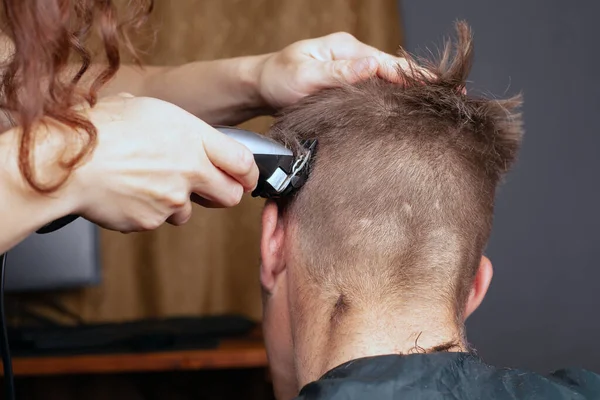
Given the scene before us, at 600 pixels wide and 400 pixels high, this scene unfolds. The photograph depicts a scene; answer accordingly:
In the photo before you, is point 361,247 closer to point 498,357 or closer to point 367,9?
point 498,357

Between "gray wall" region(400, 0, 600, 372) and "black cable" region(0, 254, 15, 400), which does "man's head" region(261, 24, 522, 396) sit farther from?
"gray wall" region(400, 0, 600, 372)

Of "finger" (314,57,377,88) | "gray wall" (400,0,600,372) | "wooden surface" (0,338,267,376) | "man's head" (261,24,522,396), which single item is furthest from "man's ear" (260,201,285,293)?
"gray wall" (400,0,600,372)

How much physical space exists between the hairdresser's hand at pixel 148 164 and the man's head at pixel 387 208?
148 mm

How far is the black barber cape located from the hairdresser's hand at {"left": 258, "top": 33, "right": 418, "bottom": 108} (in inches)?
17.1

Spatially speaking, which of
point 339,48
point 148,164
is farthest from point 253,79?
point 148,164

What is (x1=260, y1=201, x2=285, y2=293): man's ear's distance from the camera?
1148mm

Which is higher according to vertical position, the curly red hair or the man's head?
the curly red hair

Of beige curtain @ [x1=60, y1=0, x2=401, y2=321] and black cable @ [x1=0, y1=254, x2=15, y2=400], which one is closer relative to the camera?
black cable @ [x1=0, y1=254, x2=15, y2=400]

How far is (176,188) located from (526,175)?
75.8 inches

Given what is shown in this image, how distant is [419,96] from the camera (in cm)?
114

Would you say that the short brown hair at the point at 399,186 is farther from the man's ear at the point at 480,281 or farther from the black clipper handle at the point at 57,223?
the black clipper handle at the point at 57,223

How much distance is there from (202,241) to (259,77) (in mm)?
1629

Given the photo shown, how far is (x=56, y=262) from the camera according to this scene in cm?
271

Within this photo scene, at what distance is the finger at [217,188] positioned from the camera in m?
1.02
